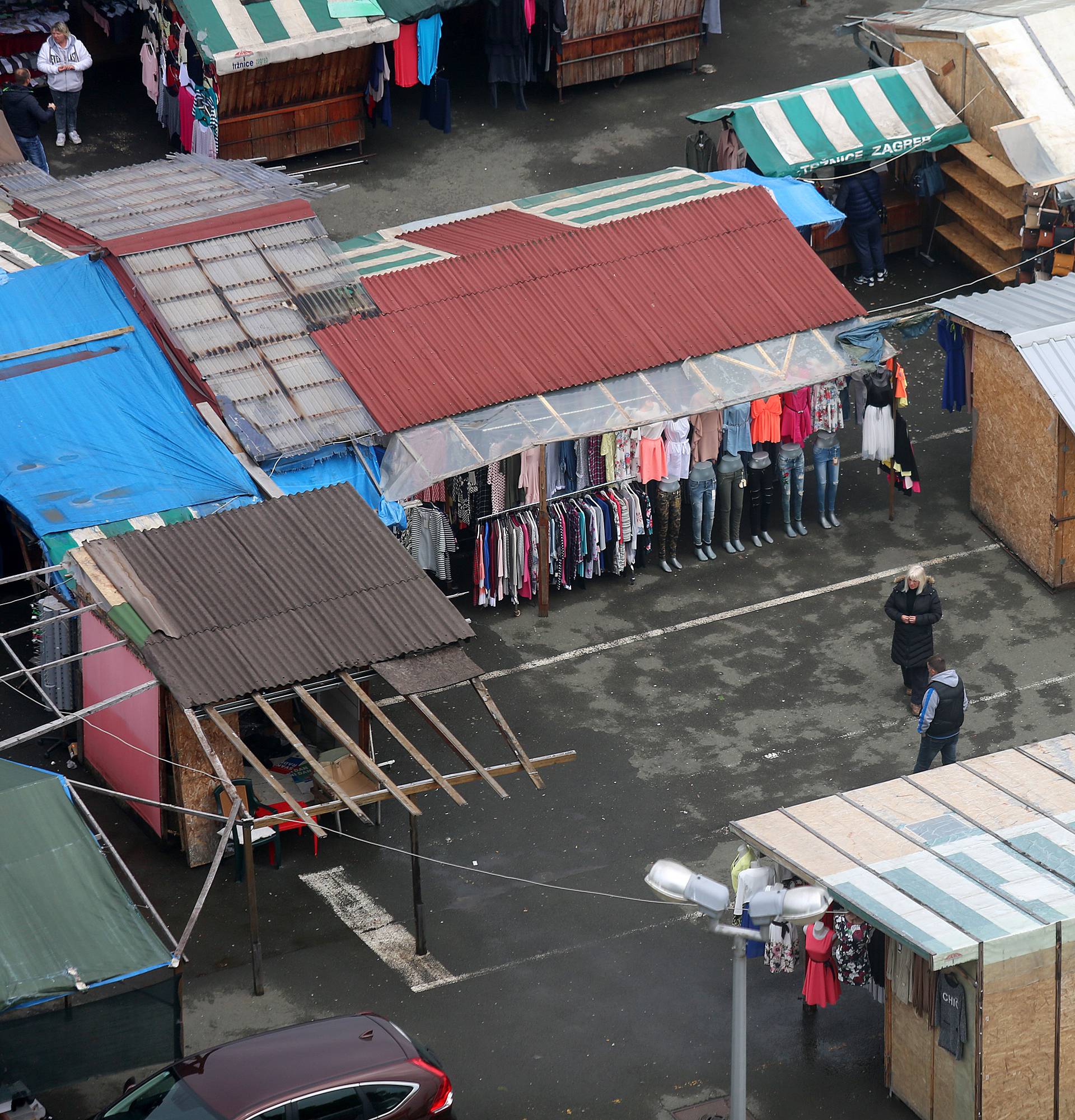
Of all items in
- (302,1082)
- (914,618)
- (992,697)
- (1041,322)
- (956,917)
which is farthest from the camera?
(1041,322)

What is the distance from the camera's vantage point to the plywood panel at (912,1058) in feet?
55.5

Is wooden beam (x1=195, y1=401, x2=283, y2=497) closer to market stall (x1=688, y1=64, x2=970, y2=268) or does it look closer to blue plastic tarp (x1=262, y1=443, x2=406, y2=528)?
blue plastic tarp (x1=262, y1=443, x2=406, y2=528)

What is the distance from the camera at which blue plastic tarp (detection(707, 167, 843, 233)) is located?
90.1 feet

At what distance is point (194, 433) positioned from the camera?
23031 mm

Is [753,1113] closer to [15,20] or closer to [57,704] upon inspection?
[57,704]

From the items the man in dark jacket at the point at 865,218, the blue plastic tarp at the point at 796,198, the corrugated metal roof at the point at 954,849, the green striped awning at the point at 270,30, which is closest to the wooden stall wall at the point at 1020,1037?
the corrugated metal roof at the point at 954,849

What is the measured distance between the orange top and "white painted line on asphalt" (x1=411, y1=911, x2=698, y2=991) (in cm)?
699

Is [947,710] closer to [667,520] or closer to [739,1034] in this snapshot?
[667,520]

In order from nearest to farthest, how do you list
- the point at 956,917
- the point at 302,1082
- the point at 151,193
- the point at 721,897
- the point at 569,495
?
the point at 721,897 < the point at 302,1082 < the point at 956,917 < the point at 569,495 < the point at 151,193

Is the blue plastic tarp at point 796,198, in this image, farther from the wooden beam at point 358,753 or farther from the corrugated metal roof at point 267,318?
the wooden beam at point 358,753

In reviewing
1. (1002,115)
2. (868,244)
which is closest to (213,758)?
(868,244)

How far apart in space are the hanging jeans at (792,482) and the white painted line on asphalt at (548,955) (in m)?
7.01

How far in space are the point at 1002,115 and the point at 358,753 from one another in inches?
616

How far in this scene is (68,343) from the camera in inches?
942
